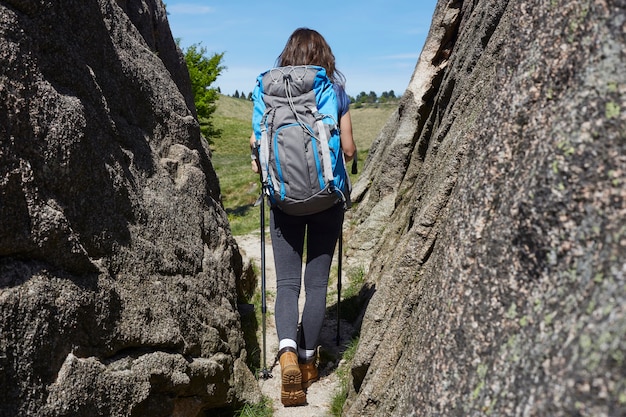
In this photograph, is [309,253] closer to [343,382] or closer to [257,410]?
[343,382]

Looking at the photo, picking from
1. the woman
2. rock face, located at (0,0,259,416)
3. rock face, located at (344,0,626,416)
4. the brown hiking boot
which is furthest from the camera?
the brown hiking boot

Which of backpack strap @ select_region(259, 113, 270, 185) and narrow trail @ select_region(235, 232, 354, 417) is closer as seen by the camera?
backpack strap @ select_region(259, 113, 270, 185)

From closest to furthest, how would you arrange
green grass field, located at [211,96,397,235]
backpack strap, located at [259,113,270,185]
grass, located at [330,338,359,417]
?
backpack strap, located at [259,113,270,185] → grass, located at [330,338,359,417] → green grass field, located at [211,96,397,235]

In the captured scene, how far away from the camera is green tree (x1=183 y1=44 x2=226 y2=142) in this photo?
26.8 m

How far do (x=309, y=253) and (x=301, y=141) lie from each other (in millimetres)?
1434

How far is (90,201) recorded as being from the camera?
13.2 ft

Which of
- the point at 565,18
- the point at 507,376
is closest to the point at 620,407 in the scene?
the point at 507,376

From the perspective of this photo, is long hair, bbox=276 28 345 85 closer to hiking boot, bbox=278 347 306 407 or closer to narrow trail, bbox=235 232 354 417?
hiking boot, bbox=278 347 306 407

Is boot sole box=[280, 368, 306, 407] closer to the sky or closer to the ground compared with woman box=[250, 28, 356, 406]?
closer to the ground

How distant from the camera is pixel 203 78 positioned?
27297mm

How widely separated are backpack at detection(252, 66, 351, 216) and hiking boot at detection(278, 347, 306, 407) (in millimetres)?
1574

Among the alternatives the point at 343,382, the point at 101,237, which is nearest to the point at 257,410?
the point at 343,382

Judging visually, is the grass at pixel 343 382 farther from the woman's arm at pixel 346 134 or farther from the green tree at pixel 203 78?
the green tree at pixel 203 78

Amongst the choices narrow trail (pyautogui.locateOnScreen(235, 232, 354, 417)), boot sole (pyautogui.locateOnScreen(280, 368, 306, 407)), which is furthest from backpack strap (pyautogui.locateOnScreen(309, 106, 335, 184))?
narrow trail (pyautogui.locateOnScreen(235, 232, 354, 417))
